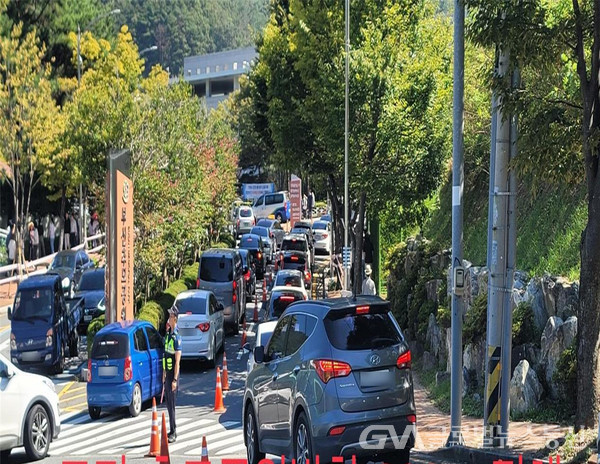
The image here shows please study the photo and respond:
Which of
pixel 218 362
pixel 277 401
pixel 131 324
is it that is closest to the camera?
pixel 277 401

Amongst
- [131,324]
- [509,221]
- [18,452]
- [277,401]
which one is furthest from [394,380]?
[131,324]

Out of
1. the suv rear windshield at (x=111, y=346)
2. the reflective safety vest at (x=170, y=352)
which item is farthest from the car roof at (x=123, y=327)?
the reflective safety vest at (x=170, y=352)

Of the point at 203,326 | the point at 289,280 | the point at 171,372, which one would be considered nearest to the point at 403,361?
the point at 171,372

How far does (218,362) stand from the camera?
25969 millimetres

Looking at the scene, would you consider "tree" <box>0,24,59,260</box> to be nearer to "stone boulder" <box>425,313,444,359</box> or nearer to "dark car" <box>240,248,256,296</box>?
"dark car" <box>240,248,256,296</box>

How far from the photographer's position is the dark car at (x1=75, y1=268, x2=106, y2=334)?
28.8m

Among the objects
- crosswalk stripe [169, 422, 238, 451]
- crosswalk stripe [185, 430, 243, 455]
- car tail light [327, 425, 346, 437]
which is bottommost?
crosswalk stripe [169, 422, 238, 451]

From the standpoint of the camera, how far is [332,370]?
10.7 meters

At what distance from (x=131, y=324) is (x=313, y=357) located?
9047mm

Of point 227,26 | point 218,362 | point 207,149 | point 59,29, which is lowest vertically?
point 218,362

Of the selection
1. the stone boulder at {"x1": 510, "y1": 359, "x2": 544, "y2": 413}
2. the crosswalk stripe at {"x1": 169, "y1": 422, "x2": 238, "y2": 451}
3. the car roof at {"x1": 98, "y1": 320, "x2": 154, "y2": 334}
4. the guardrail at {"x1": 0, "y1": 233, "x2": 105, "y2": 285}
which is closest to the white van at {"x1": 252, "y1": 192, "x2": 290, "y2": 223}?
the guardrail at {"x1": 0, "y1": 233, "x2": 105, "y2": 285}

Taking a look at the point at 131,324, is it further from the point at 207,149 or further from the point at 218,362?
the point at 207,149

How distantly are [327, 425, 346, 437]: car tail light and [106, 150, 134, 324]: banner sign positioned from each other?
555 inches

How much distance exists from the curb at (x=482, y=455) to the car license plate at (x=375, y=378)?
1747 mm
